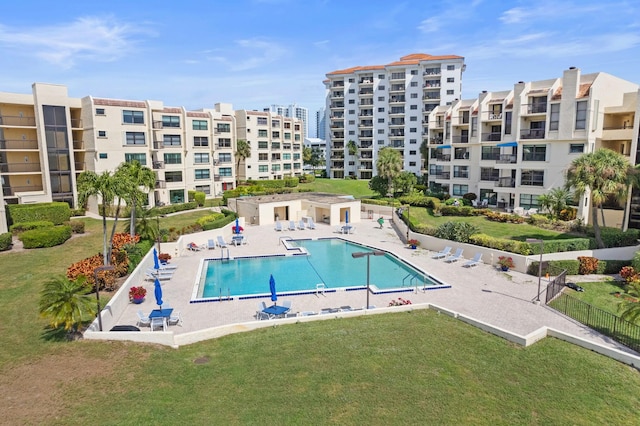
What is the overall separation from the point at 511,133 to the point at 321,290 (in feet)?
111

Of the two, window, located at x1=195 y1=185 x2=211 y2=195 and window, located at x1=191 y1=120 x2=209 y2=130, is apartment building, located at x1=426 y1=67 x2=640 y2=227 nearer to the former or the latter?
window, located at x1=195 y1=185 x2=211 y2=195

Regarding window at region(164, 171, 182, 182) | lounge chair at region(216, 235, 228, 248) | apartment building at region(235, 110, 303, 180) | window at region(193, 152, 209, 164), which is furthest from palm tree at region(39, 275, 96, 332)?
apartment building at region(235, 110, 303, 180)

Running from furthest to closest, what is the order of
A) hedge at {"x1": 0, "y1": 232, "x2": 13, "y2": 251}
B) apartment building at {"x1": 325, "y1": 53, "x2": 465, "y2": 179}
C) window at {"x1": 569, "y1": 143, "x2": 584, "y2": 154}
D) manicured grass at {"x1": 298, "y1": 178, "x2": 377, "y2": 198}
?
apartment building at {"x1": 325, "y1": 53, "x2": 465, "y2": 179} < manicured grass at {"x1": 298, "y1": 178, "x2": 377, "y2": 198} < window at {"x1": 569, "y1": 143, "x2": 584, "y2": 154} < hedge at {"x1": 0, "y1": 232, "x2": 13, "y2": 251}

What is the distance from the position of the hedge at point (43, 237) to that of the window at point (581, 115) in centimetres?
4607

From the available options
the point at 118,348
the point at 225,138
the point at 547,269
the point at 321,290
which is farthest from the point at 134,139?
the point at 547,269

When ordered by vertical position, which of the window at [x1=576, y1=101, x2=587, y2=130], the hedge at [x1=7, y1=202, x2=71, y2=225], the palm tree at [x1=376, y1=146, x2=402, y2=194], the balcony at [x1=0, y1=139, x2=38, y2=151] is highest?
the window at [x1=576, y1=101, x2=587, y2=130]

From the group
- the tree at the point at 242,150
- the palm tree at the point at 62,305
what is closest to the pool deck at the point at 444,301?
the palm tree at the point at 62,305

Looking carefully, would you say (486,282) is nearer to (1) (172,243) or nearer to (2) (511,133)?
(1) (172,243)

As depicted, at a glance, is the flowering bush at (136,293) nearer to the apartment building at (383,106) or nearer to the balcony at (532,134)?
the balcony at (532,134)

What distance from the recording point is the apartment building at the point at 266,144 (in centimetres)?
7369

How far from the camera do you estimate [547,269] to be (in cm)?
2631

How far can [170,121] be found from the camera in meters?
56.0

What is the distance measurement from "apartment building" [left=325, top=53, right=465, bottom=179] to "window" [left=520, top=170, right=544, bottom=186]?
40730 mm

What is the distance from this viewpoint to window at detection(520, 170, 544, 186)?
43469 millimetres
